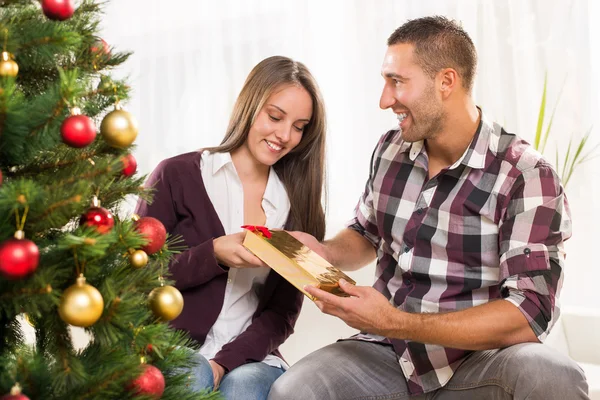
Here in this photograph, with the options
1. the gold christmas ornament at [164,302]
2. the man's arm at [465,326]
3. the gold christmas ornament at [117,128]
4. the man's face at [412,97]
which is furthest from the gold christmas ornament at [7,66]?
the man's face at [412,97]

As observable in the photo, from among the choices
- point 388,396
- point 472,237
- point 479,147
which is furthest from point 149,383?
point 479,147

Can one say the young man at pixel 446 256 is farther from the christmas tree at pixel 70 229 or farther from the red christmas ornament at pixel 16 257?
the red christmas ornament at pixel 16 257

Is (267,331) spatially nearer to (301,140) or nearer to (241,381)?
(241,381)

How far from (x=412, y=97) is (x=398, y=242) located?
39cm

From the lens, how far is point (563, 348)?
2.45 metres

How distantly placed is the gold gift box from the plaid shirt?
27 centimetres

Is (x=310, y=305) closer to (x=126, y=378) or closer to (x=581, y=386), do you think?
(x=581, y=386)

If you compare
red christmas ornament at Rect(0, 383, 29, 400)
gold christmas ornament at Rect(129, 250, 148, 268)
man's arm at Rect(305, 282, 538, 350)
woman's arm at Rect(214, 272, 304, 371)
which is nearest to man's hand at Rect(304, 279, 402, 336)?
man's arm at Rect(305, 282, 538, 350)

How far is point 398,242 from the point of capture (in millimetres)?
2029

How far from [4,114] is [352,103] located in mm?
2316

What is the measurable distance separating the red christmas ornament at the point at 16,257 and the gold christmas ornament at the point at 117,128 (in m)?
0.22

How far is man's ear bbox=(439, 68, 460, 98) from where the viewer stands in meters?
1.98

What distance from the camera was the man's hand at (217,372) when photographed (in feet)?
6.07

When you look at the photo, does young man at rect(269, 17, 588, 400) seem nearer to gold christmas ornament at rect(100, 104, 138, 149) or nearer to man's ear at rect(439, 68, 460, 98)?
man's ear at rect(439, 68, 460, 98)
